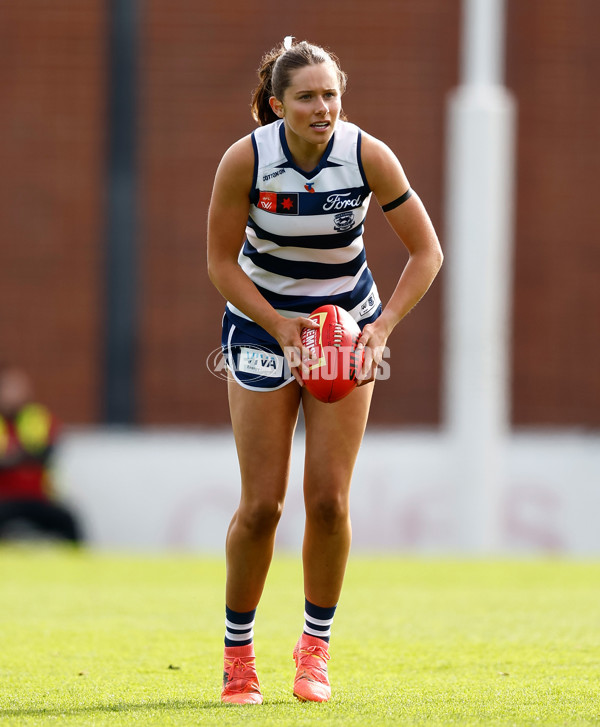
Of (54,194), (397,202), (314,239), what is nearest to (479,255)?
(54,194)

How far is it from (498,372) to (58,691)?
35.2ft

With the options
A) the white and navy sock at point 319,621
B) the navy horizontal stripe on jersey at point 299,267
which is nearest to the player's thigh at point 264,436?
the navy horizontal stripe on jersey at point 299,267

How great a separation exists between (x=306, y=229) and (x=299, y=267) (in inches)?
6.0

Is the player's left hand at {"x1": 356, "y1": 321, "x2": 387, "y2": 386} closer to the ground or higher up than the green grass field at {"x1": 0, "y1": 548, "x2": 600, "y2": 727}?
higher up

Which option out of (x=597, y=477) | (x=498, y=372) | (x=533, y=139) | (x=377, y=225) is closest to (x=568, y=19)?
(x=533, y=139)

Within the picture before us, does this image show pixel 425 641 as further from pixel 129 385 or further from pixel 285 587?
pixel 129 385

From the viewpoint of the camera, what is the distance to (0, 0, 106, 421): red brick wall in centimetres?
1773

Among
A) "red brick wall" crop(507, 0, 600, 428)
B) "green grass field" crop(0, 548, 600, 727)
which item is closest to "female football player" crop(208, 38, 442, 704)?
"green grass field" crop(0, 548, 600, 727)

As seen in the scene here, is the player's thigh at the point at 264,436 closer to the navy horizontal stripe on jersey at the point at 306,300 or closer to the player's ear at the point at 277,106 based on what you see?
the navy horizontal stripe on jersey at the point at 306,300

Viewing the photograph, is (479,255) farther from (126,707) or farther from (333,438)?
(126,707)

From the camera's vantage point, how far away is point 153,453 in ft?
45.0

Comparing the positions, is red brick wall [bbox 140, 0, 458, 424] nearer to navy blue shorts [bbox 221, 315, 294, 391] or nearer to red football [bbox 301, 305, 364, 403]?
navy blue shorts [bbox 221, 315, 294, 391]

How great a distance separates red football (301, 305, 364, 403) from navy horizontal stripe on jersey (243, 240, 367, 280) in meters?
0.20

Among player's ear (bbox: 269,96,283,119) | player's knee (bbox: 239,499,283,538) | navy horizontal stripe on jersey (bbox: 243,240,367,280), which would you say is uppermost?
player's ear (bbox: 269,96,283,119)
